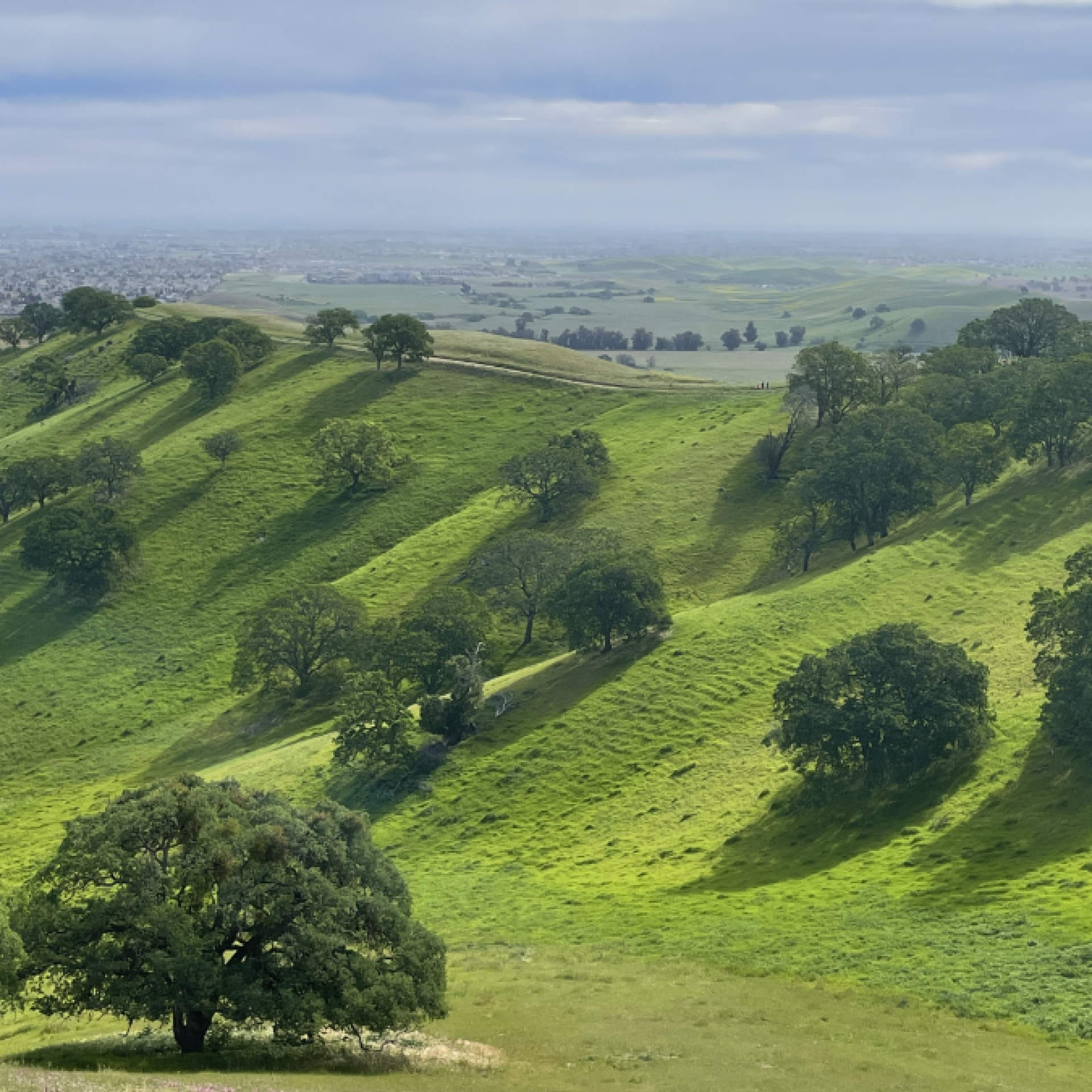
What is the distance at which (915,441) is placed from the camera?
107688 mm

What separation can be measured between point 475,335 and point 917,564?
105 meters

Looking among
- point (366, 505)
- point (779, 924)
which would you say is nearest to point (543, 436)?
point (366, 505)

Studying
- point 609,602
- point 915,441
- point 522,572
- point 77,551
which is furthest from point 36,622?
point 915,441

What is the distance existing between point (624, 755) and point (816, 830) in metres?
16.6

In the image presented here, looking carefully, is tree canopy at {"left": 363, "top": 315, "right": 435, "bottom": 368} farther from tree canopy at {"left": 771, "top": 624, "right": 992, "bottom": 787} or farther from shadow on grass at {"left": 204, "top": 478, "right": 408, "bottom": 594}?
tree canopy at {"left": 771, "top": 624, "right": 992, "bottom": 787}

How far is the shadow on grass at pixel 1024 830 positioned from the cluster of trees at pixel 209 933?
87.6 feet

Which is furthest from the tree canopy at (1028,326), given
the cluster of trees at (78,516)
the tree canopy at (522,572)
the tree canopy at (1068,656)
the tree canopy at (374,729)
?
the cluster of trees at (78,516)

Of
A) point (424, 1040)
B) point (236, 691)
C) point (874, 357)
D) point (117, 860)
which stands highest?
point (874, 357)

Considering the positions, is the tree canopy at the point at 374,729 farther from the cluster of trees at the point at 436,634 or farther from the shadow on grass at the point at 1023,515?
the shadow on grass at the point at 1023,515

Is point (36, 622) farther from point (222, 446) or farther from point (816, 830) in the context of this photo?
point (816, 830)

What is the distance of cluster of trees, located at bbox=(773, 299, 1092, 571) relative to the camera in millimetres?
104938

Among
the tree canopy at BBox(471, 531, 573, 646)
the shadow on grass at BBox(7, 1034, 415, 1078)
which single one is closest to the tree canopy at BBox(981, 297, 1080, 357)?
the tree canopy at BBox(471, 531, 573, 646)

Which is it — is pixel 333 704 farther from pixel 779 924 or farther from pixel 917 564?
pixel 779 924

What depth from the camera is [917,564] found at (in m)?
94.9
